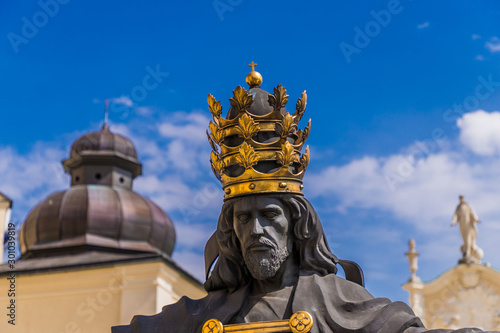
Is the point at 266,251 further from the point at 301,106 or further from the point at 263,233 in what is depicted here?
the point at 301,106

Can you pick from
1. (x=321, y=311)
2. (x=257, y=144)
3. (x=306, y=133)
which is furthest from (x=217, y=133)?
(x=321, y=311)

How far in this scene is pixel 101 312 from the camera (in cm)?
2883

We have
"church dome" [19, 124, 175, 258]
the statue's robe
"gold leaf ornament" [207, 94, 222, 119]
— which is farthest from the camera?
"church dome" [19, 124, 175, 258]

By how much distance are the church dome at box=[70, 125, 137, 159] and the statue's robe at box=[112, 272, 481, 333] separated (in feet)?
104

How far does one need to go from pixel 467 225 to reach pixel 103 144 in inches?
591

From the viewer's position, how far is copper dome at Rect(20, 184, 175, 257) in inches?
1324

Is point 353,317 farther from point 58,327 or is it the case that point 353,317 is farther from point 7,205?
point 7,205

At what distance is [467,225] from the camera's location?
4031 cm

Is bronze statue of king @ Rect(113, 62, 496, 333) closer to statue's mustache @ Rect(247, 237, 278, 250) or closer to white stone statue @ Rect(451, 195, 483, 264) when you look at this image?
statue's mustache @ Rect(247, 237, 278, 250)

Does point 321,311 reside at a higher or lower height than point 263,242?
lower

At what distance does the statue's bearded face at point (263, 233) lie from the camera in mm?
6020

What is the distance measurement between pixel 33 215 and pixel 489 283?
18.0 m

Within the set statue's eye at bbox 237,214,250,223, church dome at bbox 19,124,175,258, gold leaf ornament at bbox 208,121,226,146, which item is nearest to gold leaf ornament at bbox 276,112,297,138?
gold leaf ornament at bbox 208,121,226,146

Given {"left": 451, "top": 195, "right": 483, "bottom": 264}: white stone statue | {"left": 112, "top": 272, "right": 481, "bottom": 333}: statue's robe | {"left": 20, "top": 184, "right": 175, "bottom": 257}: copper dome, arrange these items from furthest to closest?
{"left": 451, "top": 195, "right": 483, "bottom": 264}: white stone statue, {"left": 20, "top": 184, "right": 175, "bottom": 257}: copper dome, {"left": 112, "top": 272, "right": 481, "bottom": 333}: statue's robe
